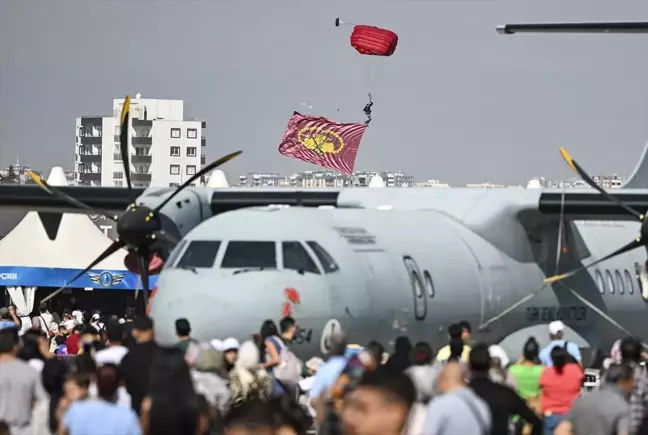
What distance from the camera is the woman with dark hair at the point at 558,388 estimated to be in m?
13.1

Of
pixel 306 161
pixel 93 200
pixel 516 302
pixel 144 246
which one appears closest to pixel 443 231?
pixel 516 302

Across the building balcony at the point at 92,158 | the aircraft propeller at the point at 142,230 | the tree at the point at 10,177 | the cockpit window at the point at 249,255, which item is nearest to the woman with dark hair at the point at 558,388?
the cockpit window at the point at 249,255

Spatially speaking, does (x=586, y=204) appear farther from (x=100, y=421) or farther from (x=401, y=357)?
(x=100, y=421)

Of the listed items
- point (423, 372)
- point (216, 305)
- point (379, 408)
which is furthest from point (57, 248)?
point (379, 408)

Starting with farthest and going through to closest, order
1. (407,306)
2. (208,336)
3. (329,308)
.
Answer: (407,306)
(329,308)
(208,336)

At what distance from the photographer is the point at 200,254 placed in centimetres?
1585

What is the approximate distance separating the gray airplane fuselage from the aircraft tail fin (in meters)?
1.26

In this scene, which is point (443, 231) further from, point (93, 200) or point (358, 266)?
point (93, 200)

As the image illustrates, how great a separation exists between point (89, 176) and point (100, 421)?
470 feet

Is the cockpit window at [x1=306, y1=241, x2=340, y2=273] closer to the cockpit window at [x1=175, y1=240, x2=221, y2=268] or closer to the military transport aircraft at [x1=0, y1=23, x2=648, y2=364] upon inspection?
the military transport aircraft at [x1=0, y1=23, x2=648, y2=364]

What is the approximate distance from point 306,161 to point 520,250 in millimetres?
17184

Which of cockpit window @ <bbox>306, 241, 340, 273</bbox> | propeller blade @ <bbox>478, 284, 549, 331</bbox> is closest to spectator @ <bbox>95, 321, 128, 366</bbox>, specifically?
cockpit window @ <bbox>306, 241, 340, 273</bbox>

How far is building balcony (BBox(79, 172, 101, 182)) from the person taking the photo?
146962 mm

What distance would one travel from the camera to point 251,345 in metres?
11.6
